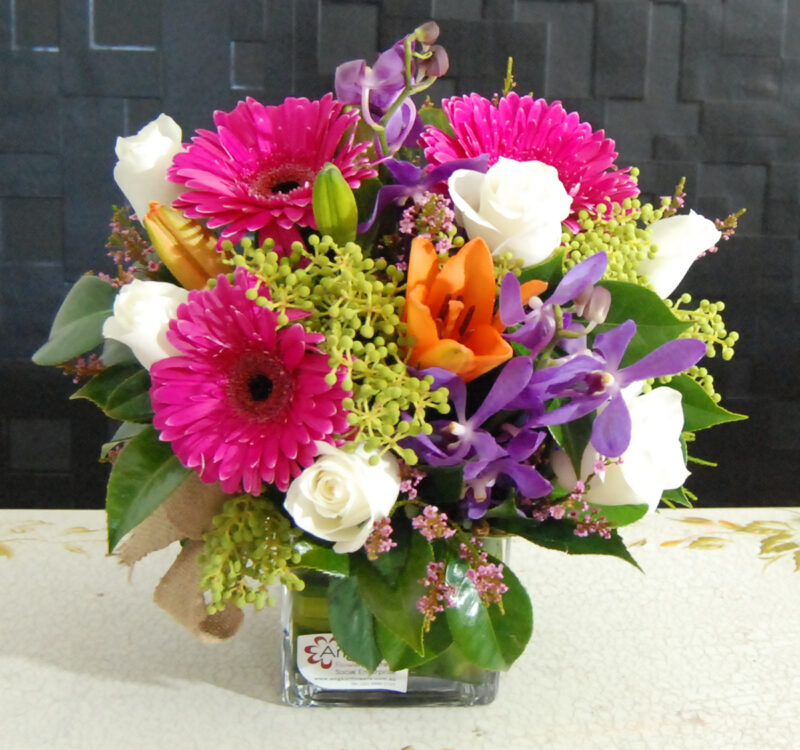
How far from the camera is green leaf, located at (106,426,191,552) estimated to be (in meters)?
0.55

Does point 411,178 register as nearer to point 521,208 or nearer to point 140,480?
point 521,208

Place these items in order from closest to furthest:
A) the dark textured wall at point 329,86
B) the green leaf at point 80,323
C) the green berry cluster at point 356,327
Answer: the green berry cluster at point 356,327
the green leaf at point 80,323
the dark textured wall at point 329,86

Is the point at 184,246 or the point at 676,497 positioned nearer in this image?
the point at 184,246

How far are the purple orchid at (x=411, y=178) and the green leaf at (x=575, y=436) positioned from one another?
6.9 inches

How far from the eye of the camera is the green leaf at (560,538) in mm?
601

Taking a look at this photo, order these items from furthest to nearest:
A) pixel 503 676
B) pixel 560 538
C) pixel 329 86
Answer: pixel 329 86 < pixel 503 676 < pixel 560 538

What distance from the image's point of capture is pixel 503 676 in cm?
75

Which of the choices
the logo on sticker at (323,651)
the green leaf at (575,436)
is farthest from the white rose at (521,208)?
the logo on sticker at (323,651)

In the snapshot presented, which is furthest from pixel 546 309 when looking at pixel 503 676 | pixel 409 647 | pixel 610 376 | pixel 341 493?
pixel 503 676

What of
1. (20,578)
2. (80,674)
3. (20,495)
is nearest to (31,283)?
(20,495)

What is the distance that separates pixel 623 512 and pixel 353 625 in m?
0.20

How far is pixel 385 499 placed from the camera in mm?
536

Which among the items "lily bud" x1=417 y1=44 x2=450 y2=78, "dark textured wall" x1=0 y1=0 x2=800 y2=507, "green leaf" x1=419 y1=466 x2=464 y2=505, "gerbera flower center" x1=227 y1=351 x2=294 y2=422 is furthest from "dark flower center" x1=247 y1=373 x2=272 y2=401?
"dark textured wall" x1=0 y1=0 x2=800 y2=507

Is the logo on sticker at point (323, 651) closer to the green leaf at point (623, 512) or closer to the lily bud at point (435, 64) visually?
the green leaf at point (623, 512)
